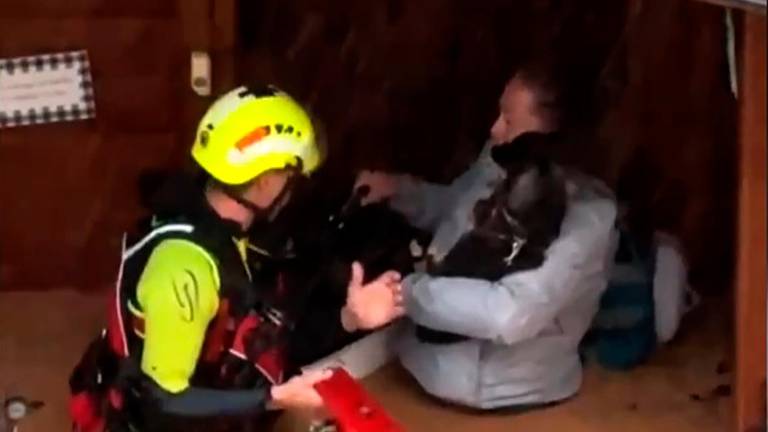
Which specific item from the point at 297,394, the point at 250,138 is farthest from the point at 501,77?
the point at 297,394

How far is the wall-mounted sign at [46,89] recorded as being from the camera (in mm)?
2527

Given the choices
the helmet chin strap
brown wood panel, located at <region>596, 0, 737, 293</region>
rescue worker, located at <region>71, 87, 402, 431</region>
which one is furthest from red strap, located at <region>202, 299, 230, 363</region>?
brown wood panel, located at <region>596, 0, 737, 293</region>

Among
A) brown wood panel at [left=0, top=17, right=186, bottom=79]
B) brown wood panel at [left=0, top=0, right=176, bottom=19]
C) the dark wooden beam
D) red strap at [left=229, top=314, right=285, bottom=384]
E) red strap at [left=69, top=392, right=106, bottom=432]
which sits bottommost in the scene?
red strap at [left=69, top=392, right=106, bottom=432]

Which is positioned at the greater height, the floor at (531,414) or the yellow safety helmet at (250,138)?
the yellow safety helmet at (250,138)

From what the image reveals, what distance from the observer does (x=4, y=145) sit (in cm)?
258

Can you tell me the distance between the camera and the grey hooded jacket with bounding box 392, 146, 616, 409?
220 cm

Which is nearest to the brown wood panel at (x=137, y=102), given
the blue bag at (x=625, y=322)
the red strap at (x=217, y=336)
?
the red strap at (x=217, y=336)

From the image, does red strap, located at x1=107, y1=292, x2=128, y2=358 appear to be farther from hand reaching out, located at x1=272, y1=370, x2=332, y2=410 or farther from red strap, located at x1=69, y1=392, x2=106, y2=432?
hand reaching out, located at x1=272, y1=370, x2=332, y2=410

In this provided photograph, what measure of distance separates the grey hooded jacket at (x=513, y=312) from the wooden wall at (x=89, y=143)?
0.49 m

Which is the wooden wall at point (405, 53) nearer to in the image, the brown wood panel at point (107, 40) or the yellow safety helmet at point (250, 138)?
the brown wood panel at point (107, 40)

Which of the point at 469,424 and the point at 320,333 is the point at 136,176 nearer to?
the point at 320,333

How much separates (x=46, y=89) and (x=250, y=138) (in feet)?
1.96

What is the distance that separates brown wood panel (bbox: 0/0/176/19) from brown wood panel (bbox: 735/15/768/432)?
0.97 metres

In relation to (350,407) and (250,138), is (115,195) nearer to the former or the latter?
(250,138)
